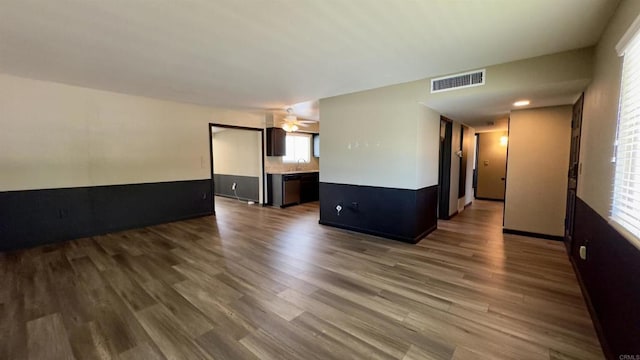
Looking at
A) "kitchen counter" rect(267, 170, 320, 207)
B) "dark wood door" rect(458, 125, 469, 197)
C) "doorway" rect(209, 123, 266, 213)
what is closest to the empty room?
"dark wood door" rect(458, 125, 469, 197)

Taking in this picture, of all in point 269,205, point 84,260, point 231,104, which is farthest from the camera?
point 269,205

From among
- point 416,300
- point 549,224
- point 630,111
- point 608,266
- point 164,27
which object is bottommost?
point 416,300

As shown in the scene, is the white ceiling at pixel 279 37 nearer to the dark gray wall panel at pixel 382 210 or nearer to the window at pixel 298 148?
the dark gray wall panel at pixel 382 210

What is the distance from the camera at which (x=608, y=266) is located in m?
1.90

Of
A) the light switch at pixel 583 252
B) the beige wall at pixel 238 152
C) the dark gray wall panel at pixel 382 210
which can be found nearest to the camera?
the light switch at pixel 583 252

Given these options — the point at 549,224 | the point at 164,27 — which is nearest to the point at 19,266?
the point at 164,27

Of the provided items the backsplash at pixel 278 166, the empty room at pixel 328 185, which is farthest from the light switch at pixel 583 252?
the backsplash at pixel 278 166

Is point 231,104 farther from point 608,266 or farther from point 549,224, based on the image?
point 549,224

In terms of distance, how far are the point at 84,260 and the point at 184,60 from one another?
2.90 meters

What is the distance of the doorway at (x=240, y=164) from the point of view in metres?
7.30

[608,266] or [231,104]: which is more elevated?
[231,104]

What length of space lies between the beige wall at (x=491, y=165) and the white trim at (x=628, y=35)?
719cm

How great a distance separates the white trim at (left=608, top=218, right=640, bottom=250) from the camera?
146 cm

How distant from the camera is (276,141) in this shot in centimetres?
702
